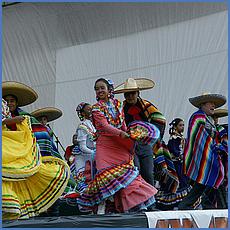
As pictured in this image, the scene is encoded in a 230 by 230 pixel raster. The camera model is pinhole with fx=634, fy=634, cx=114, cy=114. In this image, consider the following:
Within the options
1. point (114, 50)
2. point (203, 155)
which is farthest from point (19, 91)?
point (114, 50)

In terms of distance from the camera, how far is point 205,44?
37.4 feet

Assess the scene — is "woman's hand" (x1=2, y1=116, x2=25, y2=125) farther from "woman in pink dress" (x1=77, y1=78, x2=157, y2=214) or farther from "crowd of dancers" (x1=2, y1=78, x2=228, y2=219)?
"woman in pink dress" (x1=77, y1=78, x2=157, y2=214)

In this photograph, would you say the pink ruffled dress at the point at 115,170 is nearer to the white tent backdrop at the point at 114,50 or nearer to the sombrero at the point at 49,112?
the sombrero at the point at 49,112

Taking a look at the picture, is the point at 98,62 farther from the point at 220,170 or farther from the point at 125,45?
the point at 220,170

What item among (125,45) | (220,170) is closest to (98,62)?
(125,45)

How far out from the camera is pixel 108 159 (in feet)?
18.8

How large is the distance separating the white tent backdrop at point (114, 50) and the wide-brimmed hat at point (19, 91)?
507 cm

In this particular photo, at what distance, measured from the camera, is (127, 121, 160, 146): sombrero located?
5694 millimetres

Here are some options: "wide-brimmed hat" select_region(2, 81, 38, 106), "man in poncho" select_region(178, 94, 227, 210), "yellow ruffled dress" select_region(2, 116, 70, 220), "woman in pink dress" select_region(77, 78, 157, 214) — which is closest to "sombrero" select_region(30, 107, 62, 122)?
"wide-brimmed hat" select_region(2, 81, 38, 106)

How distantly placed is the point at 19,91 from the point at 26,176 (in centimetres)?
123

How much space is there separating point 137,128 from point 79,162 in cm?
217

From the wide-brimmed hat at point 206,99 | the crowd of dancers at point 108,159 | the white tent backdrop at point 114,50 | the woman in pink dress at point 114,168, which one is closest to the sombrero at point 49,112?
the crowd of dancers at point 108,159

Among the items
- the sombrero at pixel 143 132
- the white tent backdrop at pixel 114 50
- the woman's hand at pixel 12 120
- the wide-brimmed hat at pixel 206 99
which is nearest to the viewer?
the woman's hand at pixel 12 120

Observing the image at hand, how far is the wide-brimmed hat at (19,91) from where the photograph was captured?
588 cm
